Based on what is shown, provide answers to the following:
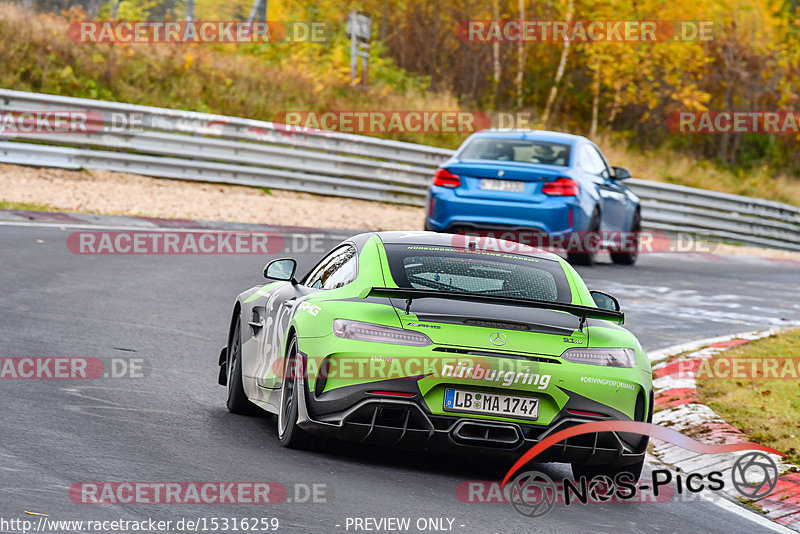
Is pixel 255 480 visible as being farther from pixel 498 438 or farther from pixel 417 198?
pixel 417 198

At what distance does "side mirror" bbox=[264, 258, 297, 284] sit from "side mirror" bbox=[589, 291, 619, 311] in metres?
1.77

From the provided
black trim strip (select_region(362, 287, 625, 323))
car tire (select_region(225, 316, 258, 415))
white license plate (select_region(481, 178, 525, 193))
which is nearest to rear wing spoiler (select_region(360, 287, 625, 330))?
black trim strip (select_region(362, 287, 625, 323))

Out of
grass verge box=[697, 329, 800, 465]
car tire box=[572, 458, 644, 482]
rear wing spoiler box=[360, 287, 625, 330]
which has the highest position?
rear wing spoiler box=[360, 287, 625, 330]

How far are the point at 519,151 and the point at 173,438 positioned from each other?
10.4 m

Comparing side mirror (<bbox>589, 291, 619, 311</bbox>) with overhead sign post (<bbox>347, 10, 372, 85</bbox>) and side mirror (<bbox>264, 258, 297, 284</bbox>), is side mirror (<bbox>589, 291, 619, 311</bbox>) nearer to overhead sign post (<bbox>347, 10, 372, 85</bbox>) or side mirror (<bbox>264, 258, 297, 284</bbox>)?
side mirror (<bbox>264, 258, 297, 284</bbox>)

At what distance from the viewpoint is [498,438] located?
6.60 metres

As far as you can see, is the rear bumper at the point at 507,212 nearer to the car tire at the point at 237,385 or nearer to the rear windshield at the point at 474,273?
the car tire at the point at 237,385

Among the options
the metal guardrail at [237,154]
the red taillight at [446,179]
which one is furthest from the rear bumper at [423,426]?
the metal guardrail at [237,154]

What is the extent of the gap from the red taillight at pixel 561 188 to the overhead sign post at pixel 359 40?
12.8 m

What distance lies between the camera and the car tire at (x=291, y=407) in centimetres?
686

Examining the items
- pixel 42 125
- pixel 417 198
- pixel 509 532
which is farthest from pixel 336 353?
pixel 417 198

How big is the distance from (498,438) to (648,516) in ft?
2.68

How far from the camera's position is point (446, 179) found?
53.9ft

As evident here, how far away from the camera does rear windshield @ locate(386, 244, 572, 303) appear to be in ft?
23.9
